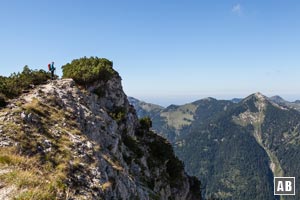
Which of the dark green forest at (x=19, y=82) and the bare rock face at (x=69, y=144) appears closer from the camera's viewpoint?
the bare rock face at (x=69, y=144)

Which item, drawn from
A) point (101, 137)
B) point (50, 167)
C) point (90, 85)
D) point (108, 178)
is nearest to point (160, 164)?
point (90, 85)

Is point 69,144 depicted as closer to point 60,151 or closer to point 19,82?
point 60,151

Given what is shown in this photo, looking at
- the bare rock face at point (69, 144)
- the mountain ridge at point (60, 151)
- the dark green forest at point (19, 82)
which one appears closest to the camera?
the mountain ridge at point (60, 151)

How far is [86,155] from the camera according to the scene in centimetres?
2198

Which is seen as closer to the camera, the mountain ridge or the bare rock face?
the mountain ridge

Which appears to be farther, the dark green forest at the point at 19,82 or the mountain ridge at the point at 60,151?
the dark green forest at the point at 19,82

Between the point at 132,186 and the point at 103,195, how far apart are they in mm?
8809

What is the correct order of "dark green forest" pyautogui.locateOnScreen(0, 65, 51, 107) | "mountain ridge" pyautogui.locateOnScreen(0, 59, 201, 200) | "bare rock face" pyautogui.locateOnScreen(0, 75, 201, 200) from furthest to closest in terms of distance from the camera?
"dark green forest" pyautogui.locateOnScreen(0, 65, 51, 107) < "bare rock face" pyautogui.locateOnScreen(0, 75, 201, 200) < "mountain ridge" pyautogui.locateOnScreen(0, 59, 201, 200)

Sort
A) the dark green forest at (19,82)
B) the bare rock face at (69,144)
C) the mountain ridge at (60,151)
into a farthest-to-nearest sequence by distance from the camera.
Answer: the dark green forest at (19,82)
the bare rock face at (69,144)
the mountain ridge at (60,151)

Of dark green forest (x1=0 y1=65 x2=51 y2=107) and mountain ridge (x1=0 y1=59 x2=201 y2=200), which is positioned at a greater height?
dark green forest (x1=0 y1=65 x2=51 y2=107)

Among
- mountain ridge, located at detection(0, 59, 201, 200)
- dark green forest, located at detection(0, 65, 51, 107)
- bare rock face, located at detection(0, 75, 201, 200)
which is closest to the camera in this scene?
mountain ridge, located at detection(0, 59, 201, 200)

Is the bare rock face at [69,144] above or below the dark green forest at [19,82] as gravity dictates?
below

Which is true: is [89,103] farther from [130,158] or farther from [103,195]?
[103,195]

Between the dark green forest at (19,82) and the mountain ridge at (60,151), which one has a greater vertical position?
the dark green forest at (19,82)
